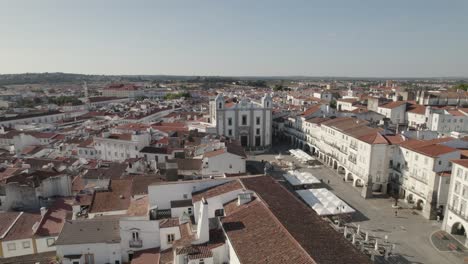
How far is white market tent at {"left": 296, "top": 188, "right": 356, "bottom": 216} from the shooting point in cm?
3533

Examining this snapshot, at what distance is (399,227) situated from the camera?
115ft

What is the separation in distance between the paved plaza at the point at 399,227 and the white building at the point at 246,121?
1050 inches

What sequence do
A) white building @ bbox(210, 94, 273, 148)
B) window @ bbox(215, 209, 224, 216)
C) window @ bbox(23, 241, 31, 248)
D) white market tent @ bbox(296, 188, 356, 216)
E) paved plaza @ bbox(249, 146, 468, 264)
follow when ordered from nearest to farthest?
window @ bbox(23, 241, 31, 248)
window @ bbox(215, 209, 224, 216)
paved plaza @ bbox(249, 146, 468, 264)
white market tent @ bbox(296, 188, 356, 216)
white building @ bbox(210, 94, 273, 148)

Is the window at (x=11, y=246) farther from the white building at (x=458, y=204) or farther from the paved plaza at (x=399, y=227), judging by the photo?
the white building at (x=458, y=204)

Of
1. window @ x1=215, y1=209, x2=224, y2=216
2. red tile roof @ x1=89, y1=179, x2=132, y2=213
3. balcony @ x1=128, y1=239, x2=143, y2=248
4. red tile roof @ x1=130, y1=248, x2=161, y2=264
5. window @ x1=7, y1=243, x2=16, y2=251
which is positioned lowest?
window @ x1=7, y1=243, x2=16, y2=251

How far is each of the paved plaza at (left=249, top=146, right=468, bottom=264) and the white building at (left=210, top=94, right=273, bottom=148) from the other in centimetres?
2667

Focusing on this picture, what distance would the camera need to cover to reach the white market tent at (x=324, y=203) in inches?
1391

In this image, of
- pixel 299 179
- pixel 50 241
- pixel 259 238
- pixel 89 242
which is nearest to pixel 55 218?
pixel 50 241

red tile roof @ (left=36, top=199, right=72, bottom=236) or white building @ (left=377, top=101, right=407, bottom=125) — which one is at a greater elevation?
white building @ (left=377, top=101, right=407, bottom=125)

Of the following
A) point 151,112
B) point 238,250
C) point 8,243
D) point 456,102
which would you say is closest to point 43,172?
point 8,243

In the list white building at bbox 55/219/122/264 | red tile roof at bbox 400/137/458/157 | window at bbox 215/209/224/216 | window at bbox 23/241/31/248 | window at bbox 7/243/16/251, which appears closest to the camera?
white building at bbox 55/219/122/264

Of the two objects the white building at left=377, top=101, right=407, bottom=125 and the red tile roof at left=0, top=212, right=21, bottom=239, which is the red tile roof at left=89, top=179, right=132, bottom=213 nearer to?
the red tile roof at left=0, top=212, right=21, bottom=239

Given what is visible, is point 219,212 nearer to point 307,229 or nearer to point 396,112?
point 307,229

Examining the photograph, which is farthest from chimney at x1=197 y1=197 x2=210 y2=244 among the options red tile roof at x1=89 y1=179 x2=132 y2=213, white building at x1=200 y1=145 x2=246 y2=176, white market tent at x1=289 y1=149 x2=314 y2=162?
white market tent at x1=289 y1=149 x2=314 y2=162
